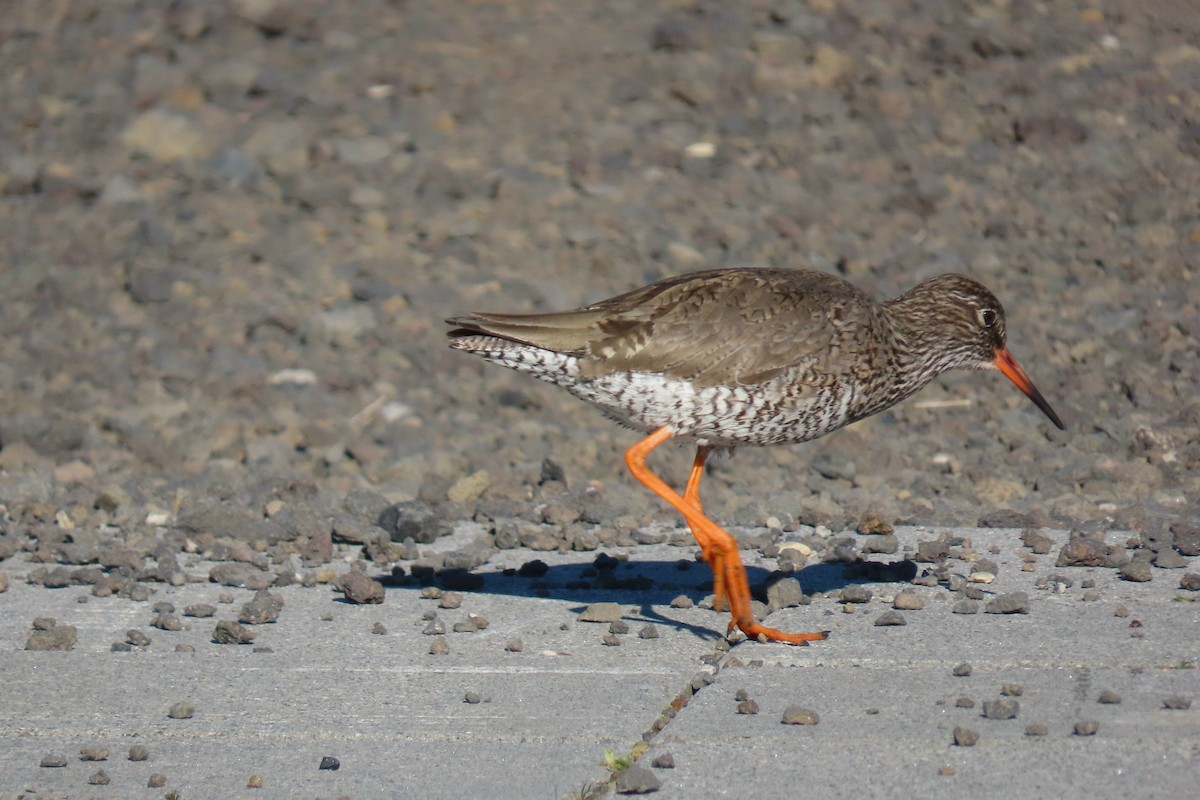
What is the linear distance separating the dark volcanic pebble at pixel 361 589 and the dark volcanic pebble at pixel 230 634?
54 centimetres

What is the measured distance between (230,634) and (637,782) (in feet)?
6.82

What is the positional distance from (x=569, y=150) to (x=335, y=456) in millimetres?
3505

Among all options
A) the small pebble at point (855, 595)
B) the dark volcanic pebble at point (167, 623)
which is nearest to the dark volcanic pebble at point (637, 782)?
the small pebble at point (855, 595)

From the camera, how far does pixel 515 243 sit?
1021cm

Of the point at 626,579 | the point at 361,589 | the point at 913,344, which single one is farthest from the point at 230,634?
the point at 913,344

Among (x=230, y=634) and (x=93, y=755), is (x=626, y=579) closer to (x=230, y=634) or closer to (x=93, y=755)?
(x=230, y=634)

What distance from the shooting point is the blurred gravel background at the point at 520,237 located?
307 inches

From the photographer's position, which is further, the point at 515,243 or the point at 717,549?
the point at 515,243

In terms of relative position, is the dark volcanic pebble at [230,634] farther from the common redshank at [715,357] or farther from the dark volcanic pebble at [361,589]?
the common redshank at [715,357]

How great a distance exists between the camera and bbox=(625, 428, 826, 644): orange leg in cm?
566

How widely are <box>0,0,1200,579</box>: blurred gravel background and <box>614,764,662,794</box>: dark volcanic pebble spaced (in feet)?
8.99

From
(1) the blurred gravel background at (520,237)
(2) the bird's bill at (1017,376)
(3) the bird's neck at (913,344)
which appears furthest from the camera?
(1) the blurred gravel background at (520,237)

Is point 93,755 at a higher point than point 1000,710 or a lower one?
lower

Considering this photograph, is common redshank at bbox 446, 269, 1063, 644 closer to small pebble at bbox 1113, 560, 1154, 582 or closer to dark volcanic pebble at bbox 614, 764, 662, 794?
small pebble at bbox 1113, 560, 1154, 582
